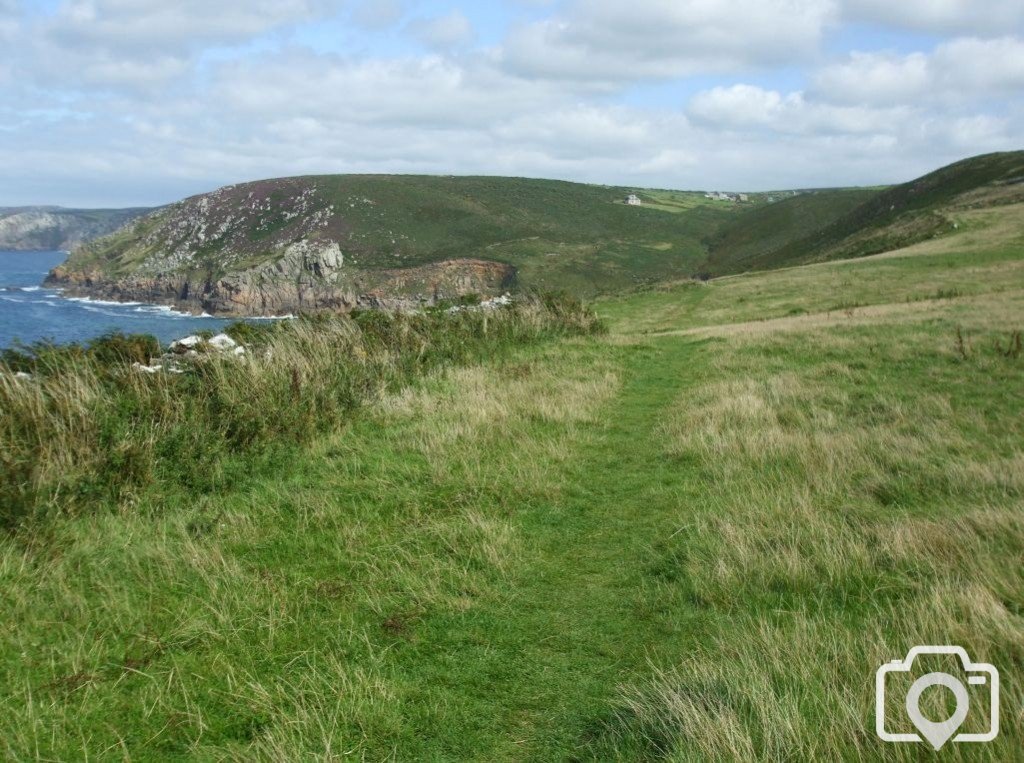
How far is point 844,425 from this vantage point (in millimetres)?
9820

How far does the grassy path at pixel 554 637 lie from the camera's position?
3869 mm

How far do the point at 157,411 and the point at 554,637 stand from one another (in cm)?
616

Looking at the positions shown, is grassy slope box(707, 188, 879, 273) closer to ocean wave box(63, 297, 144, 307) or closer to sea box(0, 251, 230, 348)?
sea box(0, 251, 230, 348)

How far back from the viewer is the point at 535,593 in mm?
5559

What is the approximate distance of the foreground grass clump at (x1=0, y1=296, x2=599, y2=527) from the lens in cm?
683

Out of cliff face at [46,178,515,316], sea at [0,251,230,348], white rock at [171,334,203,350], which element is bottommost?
sea at [0,251,230,348]

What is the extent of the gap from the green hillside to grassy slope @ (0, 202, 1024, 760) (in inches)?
2070

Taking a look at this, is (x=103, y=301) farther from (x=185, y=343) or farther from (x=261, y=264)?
(x=185, y=343)

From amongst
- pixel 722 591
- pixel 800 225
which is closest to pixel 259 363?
pixel 722 591

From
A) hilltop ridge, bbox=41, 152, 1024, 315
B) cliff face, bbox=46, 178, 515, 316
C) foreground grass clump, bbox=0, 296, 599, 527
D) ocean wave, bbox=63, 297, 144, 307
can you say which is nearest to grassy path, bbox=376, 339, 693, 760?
foreground grass clump, bbox=0, 296, 599, 527

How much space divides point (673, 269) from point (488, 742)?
128 meters

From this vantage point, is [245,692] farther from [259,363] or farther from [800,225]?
[800,225]

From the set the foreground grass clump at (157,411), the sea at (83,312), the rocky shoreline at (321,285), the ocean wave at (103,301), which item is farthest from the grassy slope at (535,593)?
the ocean wave at (103,301)

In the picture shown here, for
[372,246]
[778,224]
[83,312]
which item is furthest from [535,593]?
[778,224]
